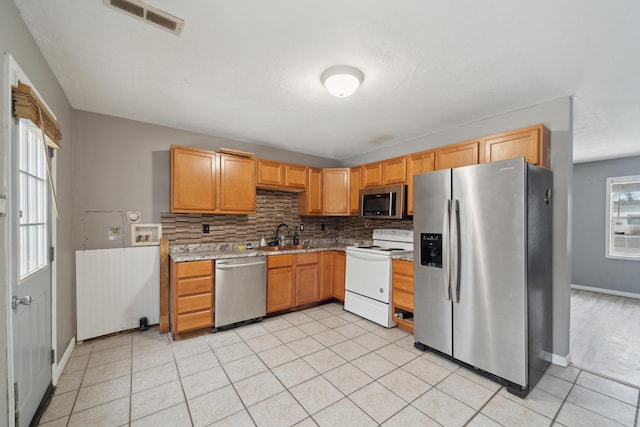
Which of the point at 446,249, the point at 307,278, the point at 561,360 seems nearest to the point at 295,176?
the point at 307,278

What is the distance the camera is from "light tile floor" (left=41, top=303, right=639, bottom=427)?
70.0 inches

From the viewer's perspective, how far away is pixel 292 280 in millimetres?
3746

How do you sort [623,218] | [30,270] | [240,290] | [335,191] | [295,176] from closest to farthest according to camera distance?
[30,270] < [240,290] < [295,176] < [335,191] < [623,218]

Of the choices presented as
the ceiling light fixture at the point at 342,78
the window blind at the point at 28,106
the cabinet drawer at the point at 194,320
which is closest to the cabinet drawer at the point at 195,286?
the cabinet drawer at the point at 194,320

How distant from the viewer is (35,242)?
184cm

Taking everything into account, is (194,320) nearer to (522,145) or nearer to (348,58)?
(348,58)

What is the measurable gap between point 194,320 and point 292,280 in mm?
1302

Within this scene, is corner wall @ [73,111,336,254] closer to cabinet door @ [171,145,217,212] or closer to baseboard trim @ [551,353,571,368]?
cabinet door @ [171,145,217,212]

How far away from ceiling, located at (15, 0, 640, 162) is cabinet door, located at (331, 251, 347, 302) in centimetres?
199

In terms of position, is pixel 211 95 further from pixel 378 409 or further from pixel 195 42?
pixel 378 409

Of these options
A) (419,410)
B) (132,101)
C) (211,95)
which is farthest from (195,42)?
(419,410)

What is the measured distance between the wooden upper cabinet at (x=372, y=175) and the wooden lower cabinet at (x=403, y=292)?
4.19 ft

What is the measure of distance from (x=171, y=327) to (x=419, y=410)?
268 centimetres

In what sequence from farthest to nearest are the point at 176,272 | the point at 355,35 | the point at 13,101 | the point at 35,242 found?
the point at 176,272 < the point at 35,242 < the point at 355,35 < the point at 13,101
